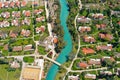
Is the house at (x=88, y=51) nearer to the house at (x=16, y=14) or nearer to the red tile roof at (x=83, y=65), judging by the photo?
the red tile roof at (x=83, y=65)

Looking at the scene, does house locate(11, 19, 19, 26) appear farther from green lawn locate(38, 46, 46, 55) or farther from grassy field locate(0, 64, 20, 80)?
grassy field locate(0, 64, 20, 80)

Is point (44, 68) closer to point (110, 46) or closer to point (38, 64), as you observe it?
point (38, 64)

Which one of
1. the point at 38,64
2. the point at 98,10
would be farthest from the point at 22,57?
the point at 98,10

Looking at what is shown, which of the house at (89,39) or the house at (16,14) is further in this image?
the house at (16,14)

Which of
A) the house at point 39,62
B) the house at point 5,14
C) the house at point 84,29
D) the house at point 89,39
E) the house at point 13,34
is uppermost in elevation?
the house at point 5,14

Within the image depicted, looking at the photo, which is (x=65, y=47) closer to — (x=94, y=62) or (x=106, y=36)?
(x=94, y=62)

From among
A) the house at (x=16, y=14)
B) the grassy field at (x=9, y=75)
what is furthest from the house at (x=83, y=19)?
the grassy field at (x=9, y=75)

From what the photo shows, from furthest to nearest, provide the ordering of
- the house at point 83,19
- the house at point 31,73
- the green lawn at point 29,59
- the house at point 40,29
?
the house at point 83,19 → the house at point 40,29 → the green lawn at point 29,59 → the house at point 31,73

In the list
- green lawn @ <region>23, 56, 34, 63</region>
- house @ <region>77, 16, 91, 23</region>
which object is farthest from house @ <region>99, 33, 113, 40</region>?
green lawn @ <region>23, 56, 34, 63</region>
